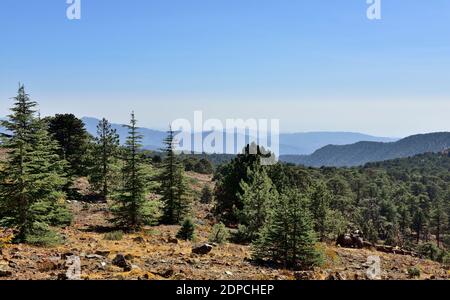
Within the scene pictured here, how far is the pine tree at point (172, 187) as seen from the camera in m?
36.6

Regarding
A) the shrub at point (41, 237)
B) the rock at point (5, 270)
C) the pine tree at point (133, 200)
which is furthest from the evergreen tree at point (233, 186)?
the rock at point (5, 270)

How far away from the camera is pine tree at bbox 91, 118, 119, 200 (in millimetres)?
44094

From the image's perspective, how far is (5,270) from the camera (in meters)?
13.2

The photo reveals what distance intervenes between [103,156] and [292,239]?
29.2m

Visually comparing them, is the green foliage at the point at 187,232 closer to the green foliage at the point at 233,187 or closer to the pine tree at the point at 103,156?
the green foliage at the point at 233,187

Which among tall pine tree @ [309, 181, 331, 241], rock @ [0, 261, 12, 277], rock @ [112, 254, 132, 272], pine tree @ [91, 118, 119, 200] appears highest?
pine tree @ [91, 118, 119, 200]

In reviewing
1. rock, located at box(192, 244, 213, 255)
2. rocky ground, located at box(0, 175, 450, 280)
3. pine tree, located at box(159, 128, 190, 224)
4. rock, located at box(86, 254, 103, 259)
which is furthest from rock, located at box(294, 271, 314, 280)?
pine tree, located at box(159, 128, 190, 224)

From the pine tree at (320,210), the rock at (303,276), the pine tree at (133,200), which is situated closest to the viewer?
the rock at (303,276)

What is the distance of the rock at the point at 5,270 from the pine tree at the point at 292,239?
41.1ft

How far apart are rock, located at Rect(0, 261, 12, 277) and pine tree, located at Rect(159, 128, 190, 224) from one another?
73.2 ft

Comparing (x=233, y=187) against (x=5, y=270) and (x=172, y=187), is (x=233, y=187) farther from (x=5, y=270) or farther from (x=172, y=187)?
(x=5, y=270)

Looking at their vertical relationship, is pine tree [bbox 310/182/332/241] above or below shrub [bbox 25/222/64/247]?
below

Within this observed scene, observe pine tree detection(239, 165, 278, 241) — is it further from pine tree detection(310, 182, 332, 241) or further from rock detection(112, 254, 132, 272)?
rock detection(112, 254, 132, 272)

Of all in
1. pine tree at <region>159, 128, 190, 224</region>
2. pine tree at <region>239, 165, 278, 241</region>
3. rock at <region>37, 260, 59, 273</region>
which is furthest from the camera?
pine tree at <region>159, 128, 190, 224</region>
